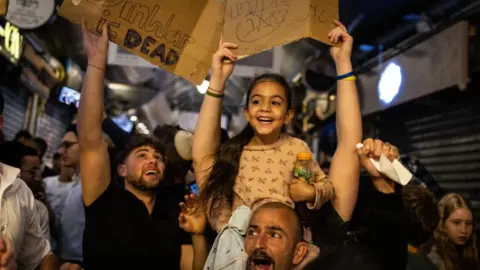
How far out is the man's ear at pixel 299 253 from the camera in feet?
7.93

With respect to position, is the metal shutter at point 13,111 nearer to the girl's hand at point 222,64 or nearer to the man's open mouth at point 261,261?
the girl's hand at point 222,64

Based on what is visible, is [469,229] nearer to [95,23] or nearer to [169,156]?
[169,156]

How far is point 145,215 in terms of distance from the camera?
3.17 meters

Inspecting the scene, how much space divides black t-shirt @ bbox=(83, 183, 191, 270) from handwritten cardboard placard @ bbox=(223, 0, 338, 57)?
3.69ft

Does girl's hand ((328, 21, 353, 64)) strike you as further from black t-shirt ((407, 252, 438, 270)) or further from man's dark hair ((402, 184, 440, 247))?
black t-shirt ((407, 252, 438, 270))

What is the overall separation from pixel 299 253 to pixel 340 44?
1258mm

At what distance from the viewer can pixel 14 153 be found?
4605 mm

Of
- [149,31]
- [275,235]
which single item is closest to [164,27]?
[149,31]

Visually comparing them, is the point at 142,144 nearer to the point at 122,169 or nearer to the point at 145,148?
the point at 145,148

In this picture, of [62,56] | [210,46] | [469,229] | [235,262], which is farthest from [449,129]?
[62,56]

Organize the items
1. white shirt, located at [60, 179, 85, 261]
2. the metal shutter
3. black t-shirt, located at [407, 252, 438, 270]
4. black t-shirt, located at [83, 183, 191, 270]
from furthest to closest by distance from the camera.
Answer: the metal shutter < white shirt, located at [60, 179, 85, 261] < black t-shirt, located at [407, 252, 438, 270] < black t-shirt, located at [83, 183, 191, 270]

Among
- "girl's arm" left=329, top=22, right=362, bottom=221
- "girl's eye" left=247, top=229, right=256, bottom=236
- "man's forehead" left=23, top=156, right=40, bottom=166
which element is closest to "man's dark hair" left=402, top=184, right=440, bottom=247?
"girl's arm" left=329, top=22, right=362, bottom=221

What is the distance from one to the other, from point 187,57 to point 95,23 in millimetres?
562

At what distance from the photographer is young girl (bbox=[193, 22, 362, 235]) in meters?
2.78
